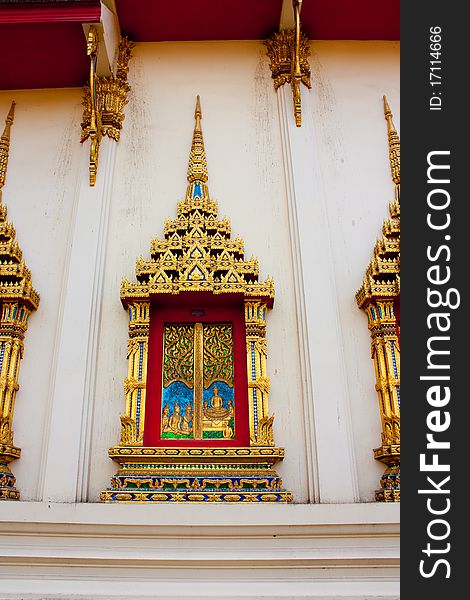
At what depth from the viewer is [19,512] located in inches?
150

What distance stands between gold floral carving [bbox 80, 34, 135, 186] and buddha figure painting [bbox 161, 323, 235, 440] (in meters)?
1.57

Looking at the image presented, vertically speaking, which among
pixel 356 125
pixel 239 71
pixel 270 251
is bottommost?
pixel 270 251

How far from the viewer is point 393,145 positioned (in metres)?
5.36

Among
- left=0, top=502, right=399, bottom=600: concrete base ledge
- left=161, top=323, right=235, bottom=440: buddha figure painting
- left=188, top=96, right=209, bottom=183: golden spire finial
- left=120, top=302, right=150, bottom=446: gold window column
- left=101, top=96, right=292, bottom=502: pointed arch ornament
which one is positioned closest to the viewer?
left=0, top=502, right=399, bottom=600: concrete base ledge

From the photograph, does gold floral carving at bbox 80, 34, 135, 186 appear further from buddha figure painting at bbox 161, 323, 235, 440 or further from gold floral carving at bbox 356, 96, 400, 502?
gold floral carving at bbox 356, 96, 400, 502

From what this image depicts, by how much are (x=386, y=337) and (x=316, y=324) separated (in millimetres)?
505

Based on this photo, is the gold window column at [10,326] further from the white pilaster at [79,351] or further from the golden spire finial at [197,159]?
the golden spire finial at [197,159]

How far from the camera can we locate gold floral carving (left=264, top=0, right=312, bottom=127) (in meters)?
5.31

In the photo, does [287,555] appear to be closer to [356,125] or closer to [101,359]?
[101,359]

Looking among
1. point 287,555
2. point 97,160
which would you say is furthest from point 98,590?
point 97,160

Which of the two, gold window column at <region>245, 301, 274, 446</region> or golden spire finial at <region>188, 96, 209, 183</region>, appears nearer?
gold window column at <region>245, 301, 274, 446</region>

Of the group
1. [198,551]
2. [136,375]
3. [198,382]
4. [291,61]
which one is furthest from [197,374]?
[291,61]

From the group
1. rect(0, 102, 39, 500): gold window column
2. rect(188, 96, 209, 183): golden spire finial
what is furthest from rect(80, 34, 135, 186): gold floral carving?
rect(0, 102, 39, 500): gold window column

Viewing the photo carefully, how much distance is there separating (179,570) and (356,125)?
3907 mm
